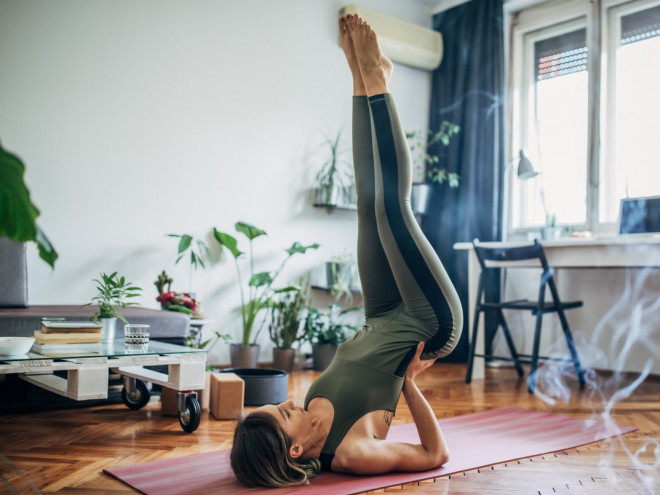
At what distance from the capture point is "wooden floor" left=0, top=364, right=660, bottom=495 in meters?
1.75

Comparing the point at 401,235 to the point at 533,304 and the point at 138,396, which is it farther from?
the point at 533,304

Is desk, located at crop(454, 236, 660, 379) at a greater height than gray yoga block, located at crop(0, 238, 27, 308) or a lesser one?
greater

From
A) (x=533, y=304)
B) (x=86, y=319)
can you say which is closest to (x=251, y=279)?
(x=86, y=319)

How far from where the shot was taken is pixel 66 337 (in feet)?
7.20

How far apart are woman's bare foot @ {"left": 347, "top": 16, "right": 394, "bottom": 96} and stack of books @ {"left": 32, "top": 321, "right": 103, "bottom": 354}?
124cm

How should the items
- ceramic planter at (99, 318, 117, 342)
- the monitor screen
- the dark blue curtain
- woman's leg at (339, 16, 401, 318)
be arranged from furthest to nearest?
the dark blue curtain → the monitor screen → ceramic planter at (99, 318, 117, 342) → woman's leg at (339, 16, 401, 318)

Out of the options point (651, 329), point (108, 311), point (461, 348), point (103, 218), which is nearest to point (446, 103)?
point (461, 348)

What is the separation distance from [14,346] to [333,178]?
279 centimetres

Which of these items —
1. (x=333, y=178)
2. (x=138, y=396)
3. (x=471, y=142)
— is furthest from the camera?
(x=471, y=142)

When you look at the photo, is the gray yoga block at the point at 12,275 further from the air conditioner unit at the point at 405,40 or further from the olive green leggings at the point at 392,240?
the air conditioner unit at the point at 405,40

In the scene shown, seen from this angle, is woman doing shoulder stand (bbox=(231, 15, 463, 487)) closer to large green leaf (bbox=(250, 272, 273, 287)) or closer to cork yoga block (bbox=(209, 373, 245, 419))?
cork yoga block (bbox=(209, 373, 245, 419))

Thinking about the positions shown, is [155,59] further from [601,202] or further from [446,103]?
[601,202]

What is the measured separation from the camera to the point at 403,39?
4.87 metres

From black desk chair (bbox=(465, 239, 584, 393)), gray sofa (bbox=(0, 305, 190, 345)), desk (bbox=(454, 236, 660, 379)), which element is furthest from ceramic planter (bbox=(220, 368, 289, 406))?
desk (bbox=(454, 236, 660, 379))
